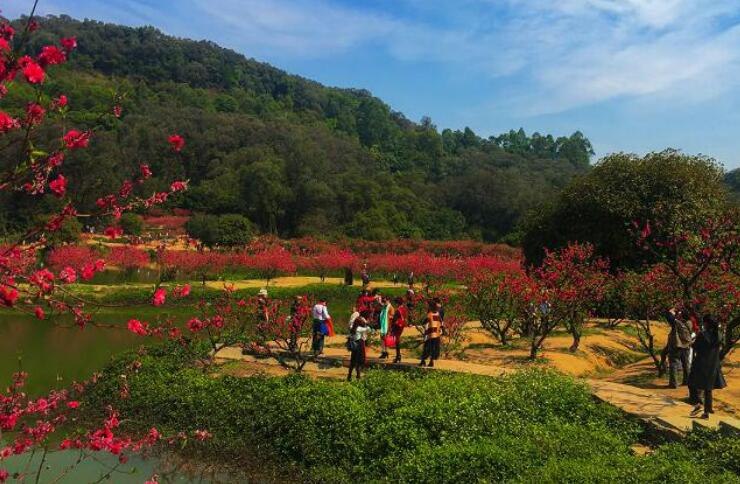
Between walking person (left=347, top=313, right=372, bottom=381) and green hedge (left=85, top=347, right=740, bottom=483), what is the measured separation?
3.30 ft

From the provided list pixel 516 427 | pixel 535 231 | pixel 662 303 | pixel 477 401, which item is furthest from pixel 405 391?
pixel 535 231

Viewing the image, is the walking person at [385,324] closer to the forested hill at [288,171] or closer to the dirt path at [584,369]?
the dirt path at [584,369]

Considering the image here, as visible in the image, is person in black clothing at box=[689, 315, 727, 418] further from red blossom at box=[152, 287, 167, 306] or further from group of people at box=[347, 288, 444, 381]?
red blossom at box=[152, 287, 167, 306]

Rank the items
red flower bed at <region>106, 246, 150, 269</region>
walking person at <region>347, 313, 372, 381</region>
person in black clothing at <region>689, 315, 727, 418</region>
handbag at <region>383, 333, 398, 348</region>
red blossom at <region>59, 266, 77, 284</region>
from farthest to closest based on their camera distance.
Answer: red flower bed at <region>106, 246, 150, 269</region>, handbag at <region>383, 333, 398, 348</region>, walking person at <region>347, 313, 372, 381</region>, person in black clothing at <region>689, 315, 727, 418</region>, red blossom at <region>59, 266, 77, 284</region>

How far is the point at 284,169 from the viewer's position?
2776 inches

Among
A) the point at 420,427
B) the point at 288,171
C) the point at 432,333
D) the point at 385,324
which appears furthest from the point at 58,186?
the point at 288,171

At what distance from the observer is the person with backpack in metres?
13.5

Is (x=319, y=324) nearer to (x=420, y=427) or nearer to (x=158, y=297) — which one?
(x=420, y=427)

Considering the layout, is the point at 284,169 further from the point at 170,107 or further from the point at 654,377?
the point at 654,377

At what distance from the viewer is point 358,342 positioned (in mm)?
13383

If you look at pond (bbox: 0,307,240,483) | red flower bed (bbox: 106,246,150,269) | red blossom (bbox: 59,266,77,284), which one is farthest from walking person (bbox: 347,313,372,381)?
red flower bed (bbox: 106,246,150,269)

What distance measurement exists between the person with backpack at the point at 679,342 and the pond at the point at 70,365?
10015 millimetres

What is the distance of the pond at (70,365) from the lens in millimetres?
9672

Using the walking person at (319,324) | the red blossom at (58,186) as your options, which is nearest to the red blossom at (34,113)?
the red blossom at (58,186)
